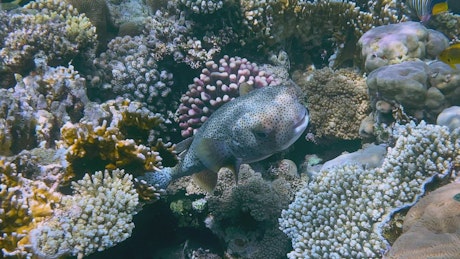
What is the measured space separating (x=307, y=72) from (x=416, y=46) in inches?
72.7

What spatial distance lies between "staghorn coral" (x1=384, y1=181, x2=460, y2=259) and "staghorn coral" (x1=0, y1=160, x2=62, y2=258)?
10.4ft

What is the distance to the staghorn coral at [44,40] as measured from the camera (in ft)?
16.5

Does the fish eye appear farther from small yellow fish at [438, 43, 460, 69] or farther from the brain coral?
small yellow fish at [438, 43, 460, 69]

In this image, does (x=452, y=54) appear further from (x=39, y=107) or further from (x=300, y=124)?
(x=39, y=107)

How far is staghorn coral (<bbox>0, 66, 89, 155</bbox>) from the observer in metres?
4.14

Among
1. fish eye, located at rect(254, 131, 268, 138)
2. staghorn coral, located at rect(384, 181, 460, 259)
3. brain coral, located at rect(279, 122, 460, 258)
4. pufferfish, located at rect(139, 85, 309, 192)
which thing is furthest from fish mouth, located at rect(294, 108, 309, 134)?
staghorn coral, located at rect(384, 181, 460, 259)

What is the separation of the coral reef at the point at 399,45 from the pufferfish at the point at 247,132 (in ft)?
7.85

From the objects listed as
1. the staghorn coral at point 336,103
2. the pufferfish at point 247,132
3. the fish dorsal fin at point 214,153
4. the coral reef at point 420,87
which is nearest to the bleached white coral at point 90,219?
the pufferfish at point 247,132

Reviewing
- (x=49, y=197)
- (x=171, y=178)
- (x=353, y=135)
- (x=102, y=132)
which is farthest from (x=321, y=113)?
(x=49, y=197)

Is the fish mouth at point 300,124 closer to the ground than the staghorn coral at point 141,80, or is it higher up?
higher up

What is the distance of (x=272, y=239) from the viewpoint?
4.38m

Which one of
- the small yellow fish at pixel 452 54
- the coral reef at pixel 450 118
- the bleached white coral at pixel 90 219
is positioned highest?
the small yellow fish at pixel 452 54

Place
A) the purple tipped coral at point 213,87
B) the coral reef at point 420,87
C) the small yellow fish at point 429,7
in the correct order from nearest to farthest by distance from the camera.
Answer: the coral reef at point 420,87 → the small yellow fish at point 429,7 → the purple tipped coral at point 213,87

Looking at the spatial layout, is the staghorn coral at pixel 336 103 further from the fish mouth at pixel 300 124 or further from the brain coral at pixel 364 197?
the fish mouth at pixel 300 124
